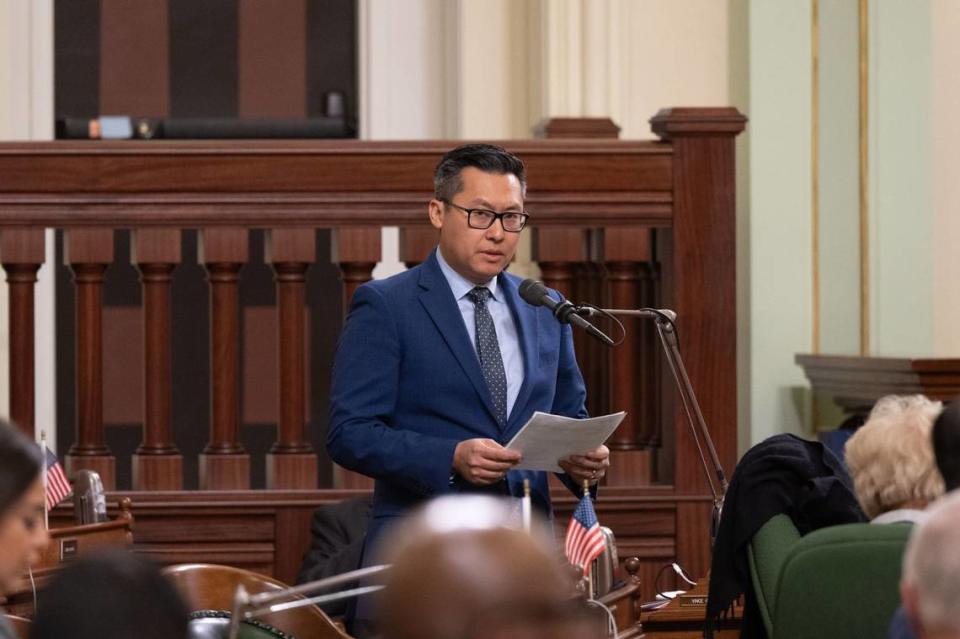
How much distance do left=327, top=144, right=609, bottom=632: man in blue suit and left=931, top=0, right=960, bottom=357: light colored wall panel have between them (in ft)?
11.3

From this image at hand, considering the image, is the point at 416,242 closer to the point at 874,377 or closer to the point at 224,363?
the point at 224,363

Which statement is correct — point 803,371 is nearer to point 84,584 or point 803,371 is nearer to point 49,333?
point 49,333

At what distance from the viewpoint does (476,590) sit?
1350 millimetres

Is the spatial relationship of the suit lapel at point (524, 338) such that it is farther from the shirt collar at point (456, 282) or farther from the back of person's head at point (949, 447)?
the back of person's head at point (949, 447)

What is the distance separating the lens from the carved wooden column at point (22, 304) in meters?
5.25

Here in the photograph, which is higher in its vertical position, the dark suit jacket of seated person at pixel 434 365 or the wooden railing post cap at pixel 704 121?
the wooden railing post cap at pixel 704 121

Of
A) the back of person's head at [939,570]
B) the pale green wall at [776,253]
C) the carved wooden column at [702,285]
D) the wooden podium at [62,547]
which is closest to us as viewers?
the back of person's head at [939,570]

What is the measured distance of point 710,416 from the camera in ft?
17.6

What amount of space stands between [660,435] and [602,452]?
190 cm

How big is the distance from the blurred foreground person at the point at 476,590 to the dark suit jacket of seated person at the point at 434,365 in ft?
7.26

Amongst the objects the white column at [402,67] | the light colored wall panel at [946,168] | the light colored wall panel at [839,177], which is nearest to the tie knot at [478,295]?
the light colored wall panel at [839,177]

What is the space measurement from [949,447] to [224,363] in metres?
2.89

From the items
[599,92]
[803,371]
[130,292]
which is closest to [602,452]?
[803,371]

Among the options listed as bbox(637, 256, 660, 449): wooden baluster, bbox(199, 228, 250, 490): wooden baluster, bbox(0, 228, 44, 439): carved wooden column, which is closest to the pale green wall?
bbox(637, 256, 660, 449): wooden baluster
